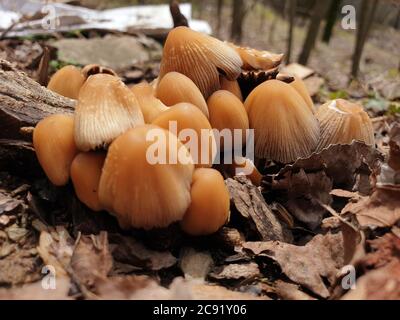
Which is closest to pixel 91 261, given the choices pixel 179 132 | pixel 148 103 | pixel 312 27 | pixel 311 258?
pixel 179 132

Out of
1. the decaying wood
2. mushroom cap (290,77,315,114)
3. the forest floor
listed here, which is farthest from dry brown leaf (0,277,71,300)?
mushroom cap (290,77,315,114)

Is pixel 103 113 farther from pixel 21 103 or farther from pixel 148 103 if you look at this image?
pixel 21 103

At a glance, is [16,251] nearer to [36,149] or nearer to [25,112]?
[36,149]

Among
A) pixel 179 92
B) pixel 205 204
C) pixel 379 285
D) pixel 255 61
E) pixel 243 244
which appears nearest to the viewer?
pixel 379 285

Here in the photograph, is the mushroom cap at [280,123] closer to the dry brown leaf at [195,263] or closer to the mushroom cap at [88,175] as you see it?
the dry brown leaf at [195,263]

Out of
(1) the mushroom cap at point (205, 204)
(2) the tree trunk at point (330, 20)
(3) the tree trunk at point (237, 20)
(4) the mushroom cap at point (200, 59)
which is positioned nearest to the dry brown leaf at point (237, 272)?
(1) the mushroom cap at point (205, 204)

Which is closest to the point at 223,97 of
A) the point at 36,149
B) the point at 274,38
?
the point at 36,149

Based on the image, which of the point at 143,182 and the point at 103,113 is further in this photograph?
the point at 103,113

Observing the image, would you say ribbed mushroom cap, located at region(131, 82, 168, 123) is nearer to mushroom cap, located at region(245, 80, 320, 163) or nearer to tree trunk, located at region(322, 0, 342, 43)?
mushroom cap, located at region(245, 80, 320, 163)
